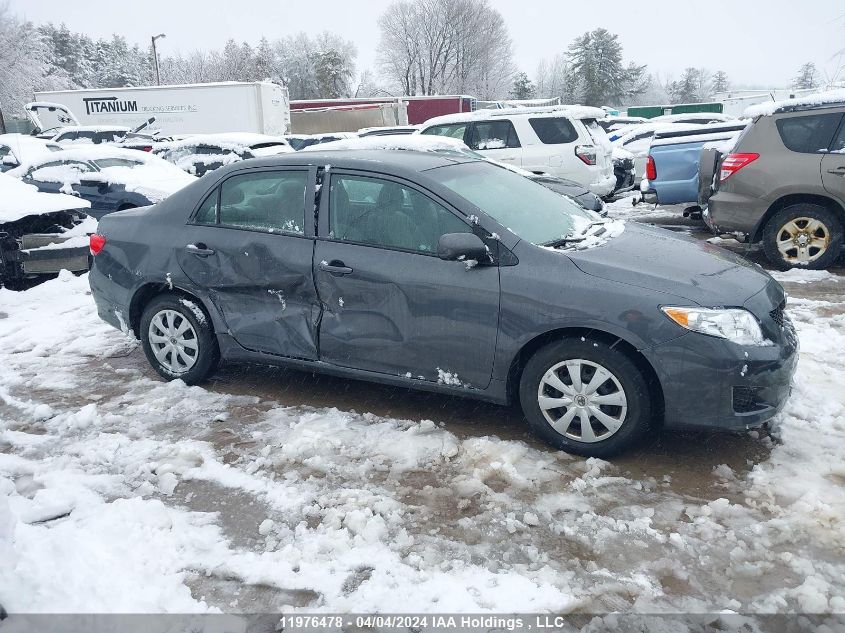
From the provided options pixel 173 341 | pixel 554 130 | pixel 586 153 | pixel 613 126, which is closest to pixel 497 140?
pixel 554 130

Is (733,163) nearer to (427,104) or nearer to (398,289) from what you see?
(398,289)

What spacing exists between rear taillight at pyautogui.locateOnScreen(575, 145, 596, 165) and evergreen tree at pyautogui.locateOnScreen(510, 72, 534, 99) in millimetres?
70360

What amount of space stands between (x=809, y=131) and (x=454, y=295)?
18.3 ft

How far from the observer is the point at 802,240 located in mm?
7531

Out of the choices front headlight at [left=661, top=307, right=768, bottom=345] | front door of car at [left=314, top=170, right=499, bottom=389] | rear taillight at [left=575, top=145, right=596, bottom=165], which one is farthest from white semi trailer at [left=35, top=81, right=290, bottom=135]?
front headlight at [left=661, top=307, right=768, bottom=345]

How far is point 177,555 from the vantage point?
3.00 m

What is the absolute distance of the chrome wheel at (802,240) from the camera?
7.45m

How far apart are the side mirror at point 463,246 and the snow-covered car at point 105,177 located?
786cm

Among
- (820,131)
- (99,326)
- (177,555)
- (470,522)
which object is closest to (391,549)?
(470,522)

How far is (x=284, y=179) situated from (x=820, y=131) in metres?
5.91

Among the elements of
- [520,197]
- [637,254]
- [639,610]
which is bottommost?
[639,610]

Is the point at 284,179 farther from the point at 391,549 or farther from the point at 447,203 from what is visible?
the point at 391,549

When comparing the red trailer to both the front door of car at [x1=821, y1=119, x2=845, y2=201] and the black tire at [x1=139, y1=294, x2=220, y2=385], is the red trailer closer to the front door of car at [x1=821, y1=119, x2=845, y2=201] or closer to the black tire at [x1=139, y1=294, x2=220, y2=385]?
the front door of car at [x1=821, y1=119, x2=845, y2=201]

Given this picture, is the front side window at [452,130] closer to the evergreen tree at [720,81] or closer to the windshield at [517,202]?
the windshield at [517,202]
